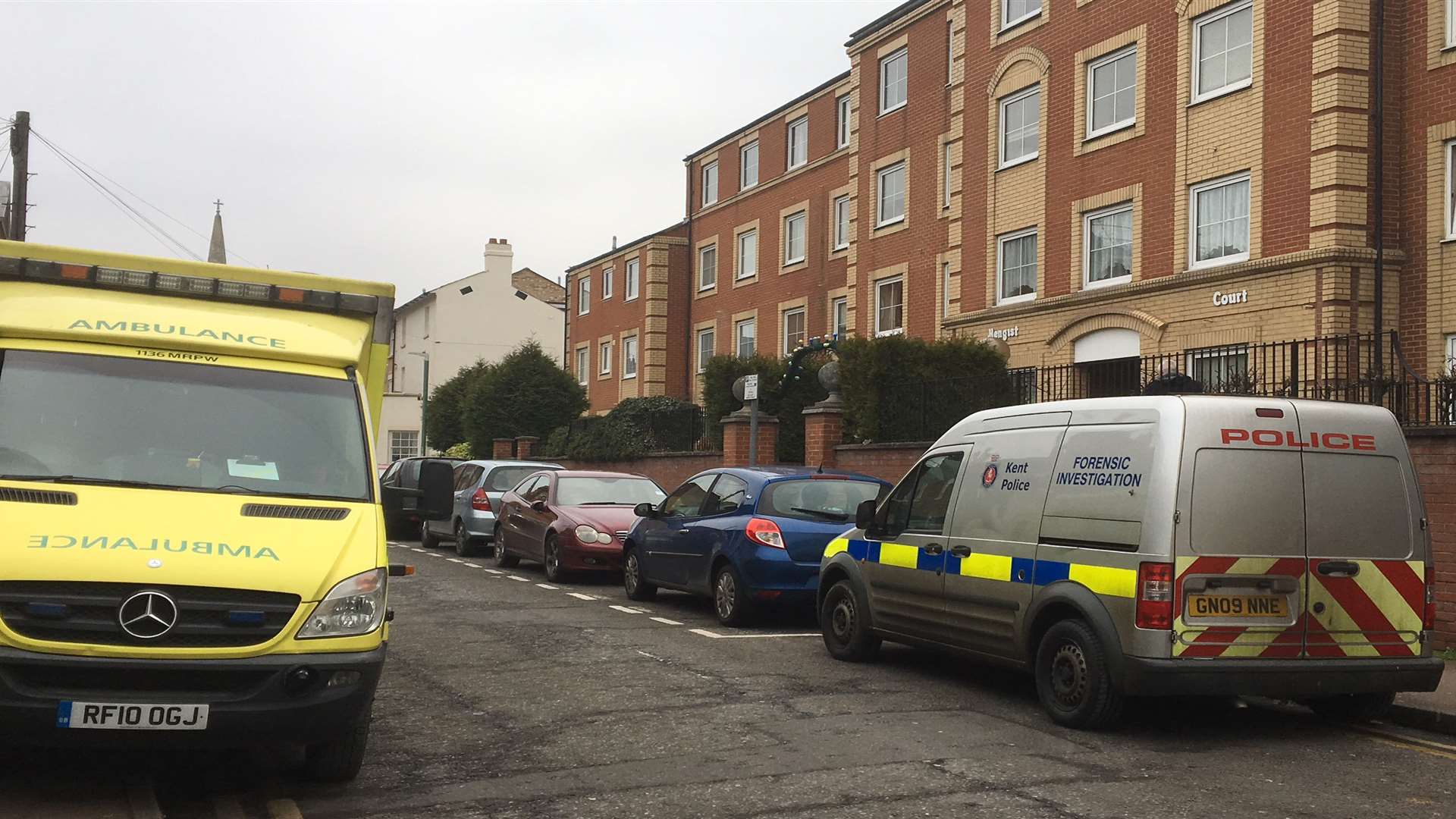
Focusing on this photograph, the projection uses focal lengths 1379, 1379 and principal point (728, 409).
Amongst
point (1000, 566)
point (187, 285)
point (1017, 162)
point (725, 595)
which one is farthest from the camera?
point (1017, 162)

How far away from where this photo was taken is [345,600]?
5.89 meters

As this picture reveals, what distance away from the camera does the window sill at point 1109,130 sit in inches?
882

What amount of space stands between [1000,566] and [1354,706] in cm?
225

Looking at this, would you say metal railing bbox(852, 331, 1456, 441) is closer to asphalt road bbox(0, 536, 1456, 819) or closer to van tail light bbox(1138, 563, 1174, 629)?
asphalt road bbox(0, 536, 1456, 819)

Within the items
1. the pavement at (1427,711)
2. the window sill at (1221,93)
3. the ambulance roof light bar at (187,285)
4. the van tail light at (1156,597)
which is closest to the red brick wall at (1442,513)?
the pavement at (1427,711)

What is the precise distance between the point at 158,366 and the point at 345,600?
179 cm

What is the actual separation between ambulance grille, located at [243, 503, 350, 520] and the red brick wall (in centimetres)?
894

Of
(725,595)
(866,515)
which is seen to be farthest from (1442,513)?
(725,595)

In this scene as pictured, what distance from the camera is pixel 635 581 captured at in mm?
15078

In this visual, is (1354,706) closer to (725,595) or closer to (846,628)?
(846,628)

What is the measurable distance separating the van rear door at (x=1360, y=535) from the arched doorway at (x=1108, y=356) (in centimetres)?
1303

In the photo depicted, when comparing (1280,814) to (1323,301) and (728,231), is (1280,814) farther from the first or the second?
(728,231)

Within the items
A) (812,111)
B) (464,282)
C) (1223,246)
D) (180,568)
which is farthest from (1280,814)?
(464,282)

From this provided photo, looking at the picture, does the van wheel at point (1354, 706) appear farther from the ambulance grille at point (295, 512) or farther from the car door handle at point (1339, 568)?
the ambulance grille at point (295, 512)
